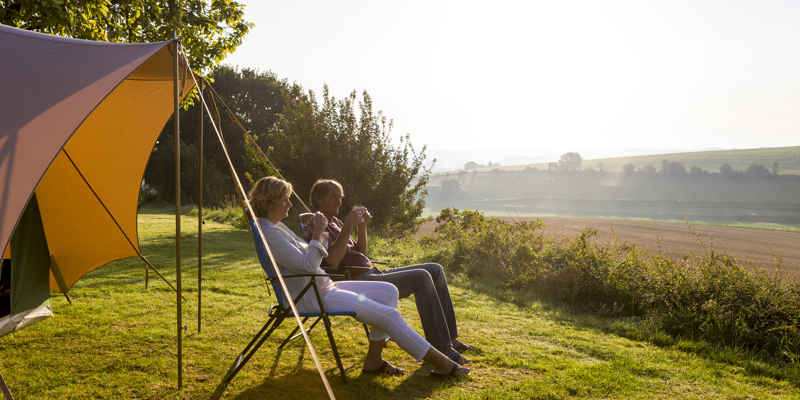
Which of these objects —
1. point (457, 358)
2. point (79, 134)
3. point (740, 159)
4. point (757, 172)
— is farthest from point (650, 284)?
point (740, 159)

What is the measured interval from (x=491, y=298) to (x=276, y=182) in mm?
4206

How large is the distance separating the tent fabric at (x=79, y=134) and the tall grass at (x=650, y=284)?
514 cm

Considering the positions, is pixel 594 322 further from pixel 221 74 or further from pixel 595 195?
pixel 595 195

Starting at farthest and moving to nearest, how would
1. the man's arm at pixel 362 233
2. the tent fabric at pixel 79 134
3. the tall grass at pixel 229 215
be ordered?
the tall grass at pixel 229 215, the man's arm at pixel 362 233, the tent fabric at pixel 79 134

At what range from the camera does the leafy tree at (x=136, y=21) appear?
566 centimetres

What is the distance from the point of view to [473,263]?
8031 millimetres

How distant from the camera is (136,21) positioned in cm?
786

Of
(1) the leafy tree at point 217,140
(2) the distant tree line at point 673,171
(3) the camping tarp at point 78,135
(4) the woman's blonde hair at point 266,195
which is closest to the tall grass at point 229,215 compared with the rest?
(1) the leafy tree at point 217,140

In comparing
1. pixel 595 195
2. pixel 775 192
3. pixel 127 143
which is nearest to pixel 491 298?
pixel 127 143

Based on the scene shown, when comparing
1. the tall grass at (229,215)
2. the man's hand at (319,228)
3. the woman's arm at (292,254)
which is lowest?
the tall grass at (229,215)

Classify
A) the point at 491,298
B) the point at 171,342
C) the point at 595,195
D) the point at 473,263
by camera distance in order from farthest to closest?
the point at 595,195 → the point at 473,263 → the point at 491,298 → the point at 171,342

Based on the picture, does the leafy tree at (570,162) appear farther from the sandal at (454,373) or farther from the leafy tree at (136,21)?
the sandal at (454,373)

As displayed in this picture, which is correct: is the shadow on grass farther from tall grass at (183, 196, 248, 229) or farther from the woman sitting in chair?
tall grass at (183, 196, 248, 229)

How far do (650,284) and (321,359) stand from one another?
4062 millimetres
